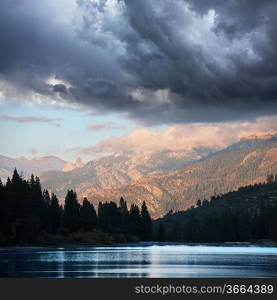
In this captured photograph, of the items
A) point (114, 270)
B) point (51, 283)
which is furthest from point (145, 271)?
point (51, 283)

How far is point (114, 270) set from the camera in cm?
10694

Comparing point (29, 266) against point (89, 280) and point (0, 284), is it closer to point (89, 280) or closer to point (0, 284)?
point (89, 280)

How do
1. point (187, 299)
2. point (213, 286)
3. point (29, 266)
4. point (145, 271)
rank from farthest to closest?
1. point (29, 266)
2. point (145, 271)
3. point (213, 286)
4. point (187, 299)

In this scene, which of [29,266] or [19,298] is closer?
[19,298]

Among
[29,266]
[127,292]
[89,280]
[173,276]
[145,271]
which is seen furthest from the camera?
[29,266]

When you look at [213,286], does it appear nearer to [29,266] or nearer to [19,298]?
[19,298]

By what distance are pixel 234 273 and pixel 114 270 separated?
19923mm

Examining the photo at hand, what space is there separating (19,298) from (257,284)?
29.9 metres

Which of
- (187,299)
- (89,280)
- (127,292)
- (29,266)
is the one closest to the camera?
(187,299)

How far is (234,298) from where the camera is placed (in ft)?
222

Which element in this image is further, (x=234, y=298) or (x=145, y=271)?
(x=145, y=271)

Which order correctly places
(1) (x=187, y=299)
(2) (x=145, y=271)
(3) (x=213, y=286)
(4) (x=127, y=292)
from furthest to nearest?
(2) (x=145, y=271)
(3) (x=213, y=286)
(4) (x=127, y=292)
(1) (x=187, y=299)

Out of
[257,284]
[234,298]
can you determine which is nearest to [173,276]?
[257,284]

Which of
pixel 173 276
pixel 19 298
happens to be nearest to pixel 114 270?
pixel 173 276
